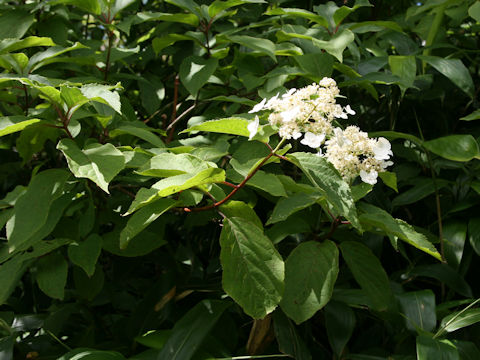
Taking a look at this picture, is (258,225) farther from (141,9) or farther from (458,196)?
(141,9)

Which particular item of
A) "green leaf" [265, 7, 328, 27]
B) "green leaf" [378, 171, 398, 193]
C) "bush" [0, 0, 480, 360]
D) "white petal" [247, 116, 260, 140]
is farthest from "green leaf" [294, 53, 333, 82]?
"white petal" [247, 116, 260, 140]

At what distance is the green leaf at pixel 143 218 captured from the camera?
84 cm

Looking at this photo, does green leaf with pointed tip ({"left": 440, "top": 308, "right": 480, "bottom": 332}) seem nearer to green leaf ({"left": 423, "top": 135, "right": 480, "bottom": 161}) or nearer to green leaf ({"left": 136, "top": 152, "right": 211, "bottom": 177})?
green leaf ({"left": 423, "top": 135, "right": 480, "bottom": 161})

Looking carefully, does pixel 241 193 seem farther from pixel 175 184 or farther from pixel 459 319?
pixel 459 319

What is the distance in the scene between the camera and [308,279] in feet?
2.97

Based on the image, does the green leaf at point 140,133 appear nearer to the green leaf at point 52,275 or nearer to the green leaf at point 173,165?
the green leaf at point 173,165

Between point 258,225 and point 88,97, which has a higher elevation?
point 88,97

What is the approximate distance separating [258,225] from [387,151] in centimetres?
26

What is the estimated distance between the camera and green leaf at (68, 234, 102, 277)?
40.2 inches

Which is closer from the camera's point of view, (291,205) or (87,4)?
(291,205)

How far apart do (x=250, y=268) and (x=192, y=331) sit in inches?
10.8

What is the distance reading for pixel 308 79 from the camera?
1.24 metres

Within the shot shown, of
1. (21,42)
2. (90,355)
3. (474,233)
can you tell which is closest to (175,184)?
(90,355)

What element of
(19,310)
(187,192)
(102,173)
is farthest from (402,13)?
(19,310)
